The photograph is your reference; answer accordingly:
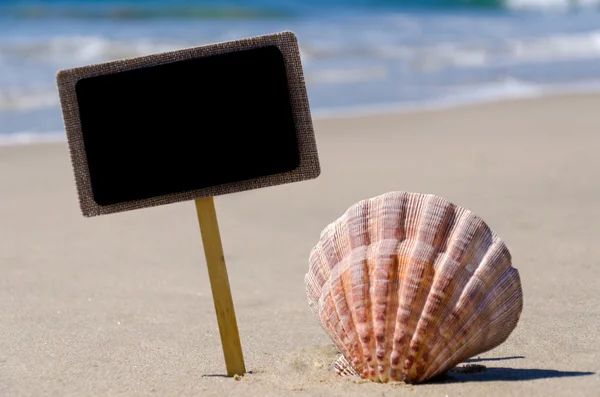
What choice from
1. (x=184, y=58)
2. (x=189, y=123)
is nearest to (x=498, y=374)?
(x=189, y=123)

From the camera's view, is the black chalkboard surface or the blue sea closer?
the black chalkboard surface

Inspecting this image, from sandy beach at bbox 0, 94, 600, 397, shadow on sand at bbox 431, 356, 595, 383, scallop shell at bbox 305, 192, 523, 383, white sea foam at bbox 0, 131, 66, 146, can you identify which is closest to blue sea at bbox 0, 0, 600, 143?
white sea foam at bbox 0, 131, 66, 146

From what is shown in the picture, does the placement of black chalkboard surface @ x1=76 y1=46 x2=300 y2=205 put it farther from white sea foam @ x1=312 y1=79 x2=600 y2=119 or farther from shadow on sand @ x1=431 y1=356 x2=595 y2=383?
white sea foam @ x1=312 y1=79 x2=600 y2=119

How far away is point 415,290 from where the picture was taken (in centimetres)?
289

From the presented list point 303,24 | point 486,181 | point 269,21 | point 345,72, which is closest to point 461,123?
point 486,181

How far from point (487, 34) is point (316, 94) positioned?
732 centimetres

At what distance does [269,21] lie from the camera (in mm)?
22984

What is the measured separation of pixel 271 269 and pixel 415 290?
2129 mm

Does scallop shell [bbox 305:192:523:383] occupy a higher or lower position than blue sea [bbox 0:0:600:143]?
lower

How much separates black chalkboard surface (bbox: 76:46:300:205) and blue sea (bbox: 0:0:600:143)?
20.9 feet

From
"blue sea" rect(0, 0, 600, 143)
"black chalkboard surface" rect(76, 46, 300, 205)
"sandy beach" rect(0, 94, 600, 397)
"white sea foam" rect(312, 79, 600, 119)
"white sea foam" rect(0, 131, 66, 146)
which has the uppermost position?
"blue sea" rect(0, 0, 600, 143)

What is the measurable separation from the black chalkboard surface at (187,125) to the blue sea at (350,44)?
6373 millimetres

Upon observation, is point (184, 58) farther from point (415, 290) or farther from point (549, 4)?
point (549, 4)

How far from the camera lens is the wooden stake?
3.06 metres
